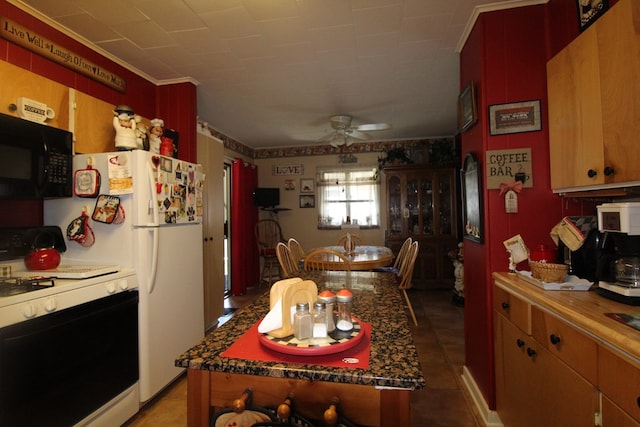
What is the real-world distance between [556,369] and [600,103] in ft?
3.47

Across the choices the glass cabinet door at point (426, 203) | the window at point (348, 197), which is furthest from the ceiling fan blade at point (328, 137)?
the glass cabinet door at point (426, 203)

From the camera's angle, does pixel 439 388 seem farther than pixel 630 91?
Yes

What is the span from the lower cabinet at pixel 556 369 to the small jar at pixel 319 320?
80 centimetres

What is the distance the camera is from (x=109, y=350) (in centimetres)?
157

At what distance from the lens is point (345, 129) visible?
386 cm

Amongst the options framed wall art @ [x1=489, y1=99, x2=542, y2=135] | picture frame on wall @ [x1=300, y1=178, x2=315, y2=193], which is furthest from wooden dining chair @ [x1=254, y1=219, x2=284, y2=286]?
framed wall art @ [x1=489, y1=99, x2=542, y2=135]

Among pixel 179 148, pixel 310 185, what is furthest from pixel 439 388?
pixel 310 185

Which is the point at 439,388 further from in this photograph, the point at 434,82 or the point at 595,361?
the point at 434,82

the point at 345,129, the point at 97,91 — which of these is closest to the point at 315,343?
the point at 97,91

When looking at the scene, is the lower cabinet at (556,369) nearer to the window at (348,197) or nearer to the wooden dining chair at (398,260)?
the wooden dining chair at (398,260)

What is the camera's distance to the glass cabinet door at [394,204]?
4539 mm

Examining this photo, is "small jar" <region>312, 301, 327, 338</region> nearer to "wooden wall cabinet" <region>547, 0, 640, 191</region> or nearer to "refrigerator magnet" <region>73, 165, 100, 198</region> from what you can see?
"wooden wall cabinet" <region>547, 0, 640, 191</region>

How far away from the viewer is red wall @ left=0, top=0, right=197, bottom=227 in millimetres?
1650

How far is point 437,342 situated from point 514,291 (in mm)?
1524
